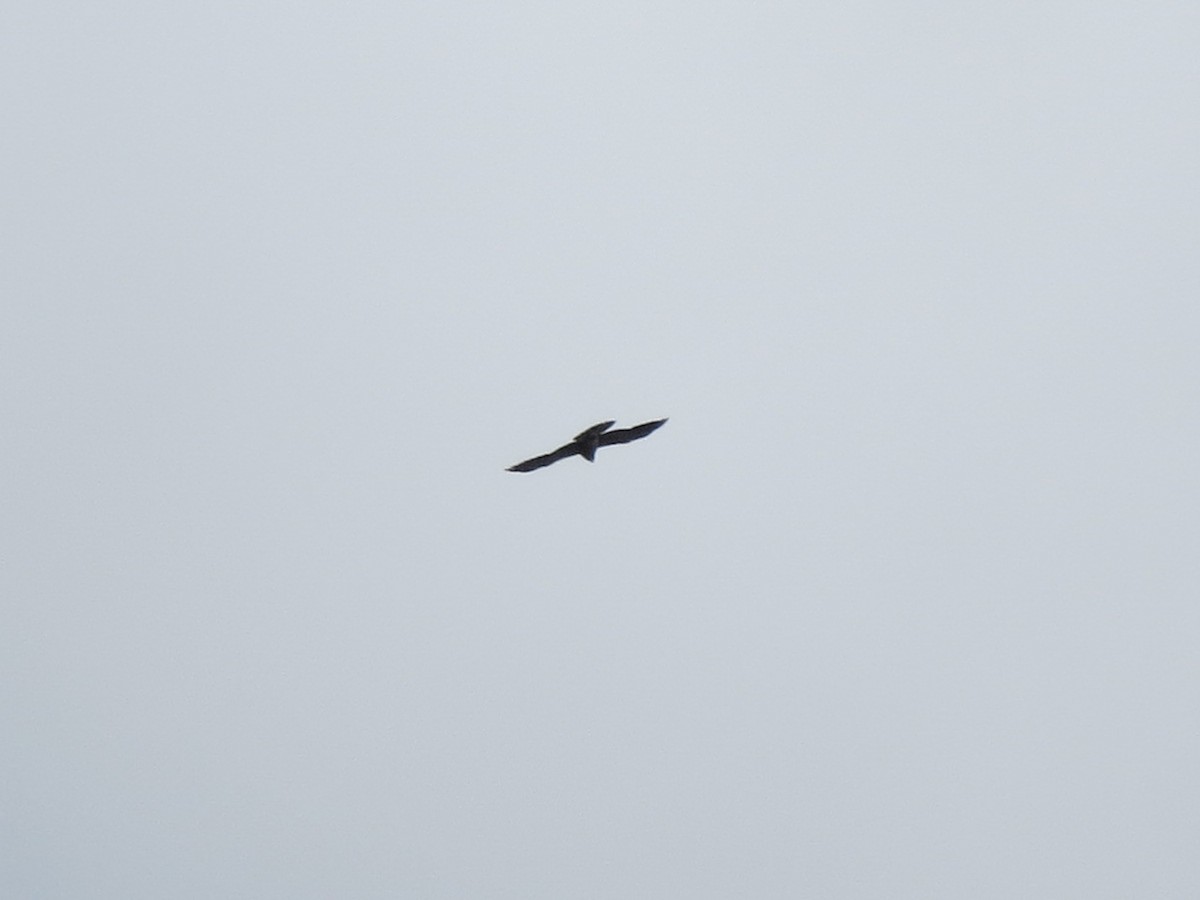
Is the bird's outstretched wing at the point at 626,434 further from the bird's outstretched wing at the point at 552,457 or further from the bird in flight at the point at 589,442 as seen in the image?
the bird's outstretched wing at the point at 552,457

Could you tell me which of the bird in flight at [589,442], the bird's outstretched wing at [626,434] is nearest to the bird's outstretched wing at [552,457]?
the bird in flight at [589,442]

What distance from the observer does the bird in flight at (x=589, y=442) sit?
3591 cm

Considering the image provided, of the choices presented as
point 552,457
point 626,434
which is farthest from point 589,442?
point 626,434

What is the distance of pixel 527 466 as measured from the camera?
38.6 meters

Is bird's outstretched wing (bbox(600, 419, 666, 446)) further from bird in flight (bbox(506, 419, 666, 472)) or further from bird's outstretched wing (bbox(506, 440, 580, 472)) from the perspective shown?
bird's outstretched wing (bbox(506, 440, 580, 472))

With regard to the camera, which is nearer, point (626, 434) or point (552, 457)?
point (552, 457)

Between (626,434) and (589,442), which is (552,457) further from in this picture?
(626,434)

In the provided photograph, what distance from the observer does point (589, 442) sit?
119 feet

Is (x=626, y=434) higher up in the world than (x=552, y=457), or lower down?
higher up

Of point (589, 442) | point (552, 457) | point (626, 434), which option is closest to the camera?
point (589, 442)

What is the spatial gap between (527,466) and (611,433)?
270 centimetres

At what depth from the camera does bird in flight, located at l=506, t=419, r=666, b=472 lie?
3591 cm

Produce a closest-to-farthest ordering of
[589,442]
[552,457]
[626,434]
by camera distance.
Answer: [589,442] → [552,457] → [626,434]

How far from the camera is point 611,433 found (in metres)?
39.7
